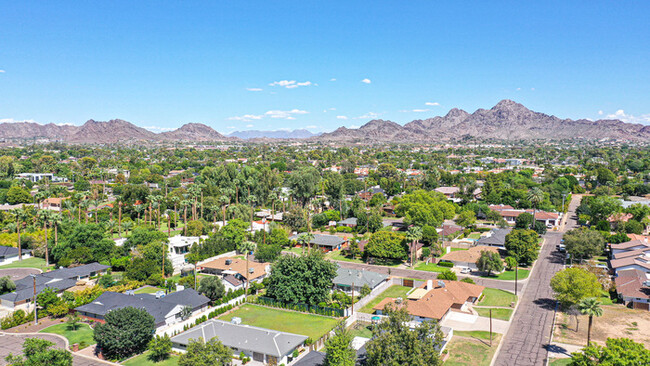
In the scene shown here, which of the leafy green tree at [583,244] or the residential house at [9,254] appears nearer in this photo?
the leafy green tree at [583,244]

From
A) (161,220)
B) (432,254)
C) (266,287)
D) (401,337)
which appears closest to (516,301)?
(432,254)

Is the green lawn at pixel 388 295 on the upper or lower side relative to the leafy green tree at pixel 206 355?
lower

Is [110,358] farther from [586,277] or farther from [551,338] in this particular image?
[586,277]

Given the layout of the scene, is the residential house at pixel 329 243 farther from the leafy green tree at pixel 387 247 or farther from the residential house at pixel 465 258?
the residential house at pixel 465 258

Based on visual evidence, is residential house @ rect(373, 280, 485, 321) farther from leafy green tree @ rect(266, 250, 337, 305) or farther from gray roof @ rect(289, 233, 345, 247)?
gray roof @ rect(289, 233, 345, 247)

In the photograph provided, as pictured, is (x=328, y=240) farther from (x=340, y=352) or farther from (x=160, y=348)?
(x=340, y=352)

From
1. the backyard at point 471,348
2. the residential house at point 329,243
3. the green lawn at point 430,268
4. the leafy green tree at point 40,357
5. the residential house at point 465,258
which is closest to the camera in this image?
the leafy green tree at point 40,357

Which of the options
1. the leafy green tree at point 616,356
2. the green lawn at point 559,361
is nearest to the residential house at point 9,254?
the green lawn at point 559,361

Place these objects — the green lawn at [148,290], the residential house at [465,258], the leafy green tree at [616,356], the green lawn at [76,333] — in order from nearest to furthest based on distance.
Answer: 1. the leafy green tree at [616,356]
2. the green lawn at [76,333]
3. the green lawn at [148,290]
4. the residential house at [465,258]

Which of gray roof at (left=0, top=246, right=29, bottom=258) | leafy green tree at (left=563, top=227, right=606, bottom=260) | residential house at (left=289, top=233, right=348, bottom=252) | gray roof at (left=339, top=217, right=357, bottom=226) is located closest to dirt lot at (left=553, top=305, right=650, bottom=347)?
leafy green tree at (left=563, top=227, right=606, bottom=260)
